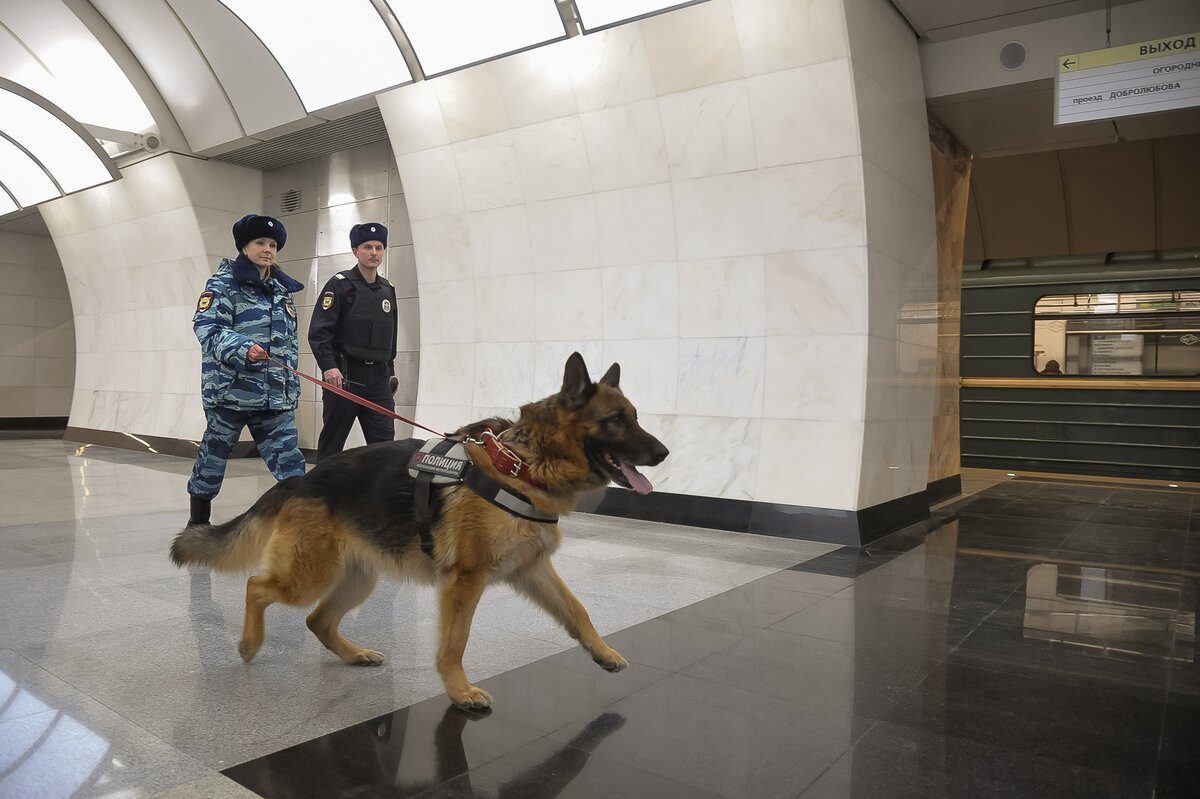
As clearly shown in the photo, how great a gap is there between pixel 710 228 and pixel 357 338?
11.9 feet

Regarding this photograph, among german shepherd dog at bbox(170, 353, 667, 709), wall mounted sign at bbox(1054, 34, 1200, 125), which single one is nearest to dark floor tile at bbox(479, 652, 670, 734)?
german shepherd dog at bbox(170, 353, 667, 709)

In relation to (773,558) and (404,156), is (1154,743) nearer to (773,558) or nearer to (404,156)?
(773,558)

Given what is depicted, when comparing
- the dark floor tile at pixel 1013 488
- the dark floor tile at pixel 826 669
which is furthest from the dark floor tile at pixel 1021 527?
the dark floor tile at pixel 826 669

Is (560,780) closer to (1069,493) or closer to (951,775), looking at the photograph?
(951,775)

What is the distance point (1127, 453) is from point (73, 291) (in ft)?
66.6

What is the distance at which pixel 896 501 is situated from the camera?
8.34 m

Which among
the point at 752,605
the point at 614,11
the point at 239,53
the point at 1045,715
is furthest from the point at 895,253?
the point at 239,53

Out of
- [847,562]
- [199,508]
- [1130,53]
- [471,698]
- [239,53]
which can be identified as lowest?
[847,562]

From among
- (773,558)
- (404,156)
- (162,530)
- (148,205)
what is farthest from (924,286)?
(148,205)

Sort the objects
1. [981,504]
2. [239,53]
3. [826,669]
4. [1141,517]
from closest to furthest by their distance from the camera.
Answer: [826,669], [1141,517], [981,504], [239,53]

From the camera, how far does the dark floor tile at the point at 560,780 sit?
2555mm

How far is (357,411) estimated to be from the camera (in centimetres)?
672

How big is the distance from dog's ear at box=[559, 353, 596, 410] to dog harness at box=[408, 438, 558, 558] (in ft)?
1.36

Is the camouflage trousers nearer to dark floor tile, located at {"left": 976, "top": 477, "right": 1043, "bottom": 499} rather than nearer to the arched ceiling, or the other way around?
the arched ceiling
